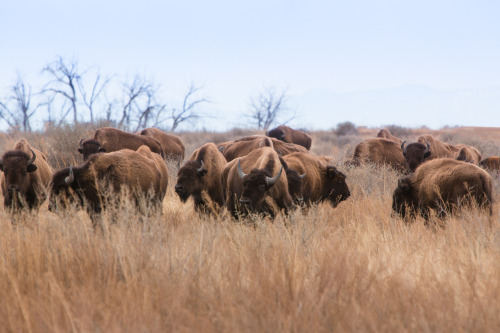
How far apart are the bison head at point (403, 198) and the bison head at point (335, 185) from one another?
1.41 m

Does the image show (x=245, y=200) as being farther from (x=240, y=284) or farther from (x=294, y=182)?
(x=240, y=284)

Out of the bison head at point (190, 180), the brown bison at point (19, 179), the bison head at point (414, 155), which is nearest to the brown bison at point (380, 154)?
the bison head at point (414, 155)

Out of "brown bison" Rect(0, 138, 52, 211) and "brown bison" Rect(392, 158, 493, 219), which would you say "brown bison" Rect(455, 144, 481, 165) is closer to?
"brown bison" Rect(392, 158, 493, 219)

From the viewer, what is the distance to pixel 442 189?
7.09 m

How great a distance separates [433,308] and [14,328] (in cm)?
306

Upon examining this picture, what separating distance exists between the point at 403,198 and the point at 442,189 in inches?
35.9

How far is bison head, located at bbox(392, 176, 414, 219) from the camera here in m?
7.80

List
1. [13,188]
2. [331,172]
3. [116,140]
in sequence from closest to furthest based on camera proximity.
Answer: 1. [13,188]
2. [331,172]
3. [116,140]

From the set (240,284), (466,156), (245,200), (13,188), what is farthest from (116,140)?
(240,284)

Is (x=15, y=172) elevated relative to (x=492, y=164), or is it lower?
elevated

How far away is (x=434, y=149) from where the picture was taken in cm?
1614

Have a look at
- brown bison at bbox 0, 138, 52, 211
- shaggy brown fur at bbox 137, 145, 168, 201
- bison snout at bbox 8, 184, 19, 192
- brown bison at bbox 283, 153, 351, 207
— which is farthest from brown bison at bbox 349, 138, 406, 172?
bison snout at bbox 8, 184, 19, 192

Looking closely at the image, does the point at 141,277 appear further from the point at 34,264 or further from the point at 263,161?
Result: the point at 263,161

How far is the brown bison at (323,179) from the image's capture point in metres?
8.91
